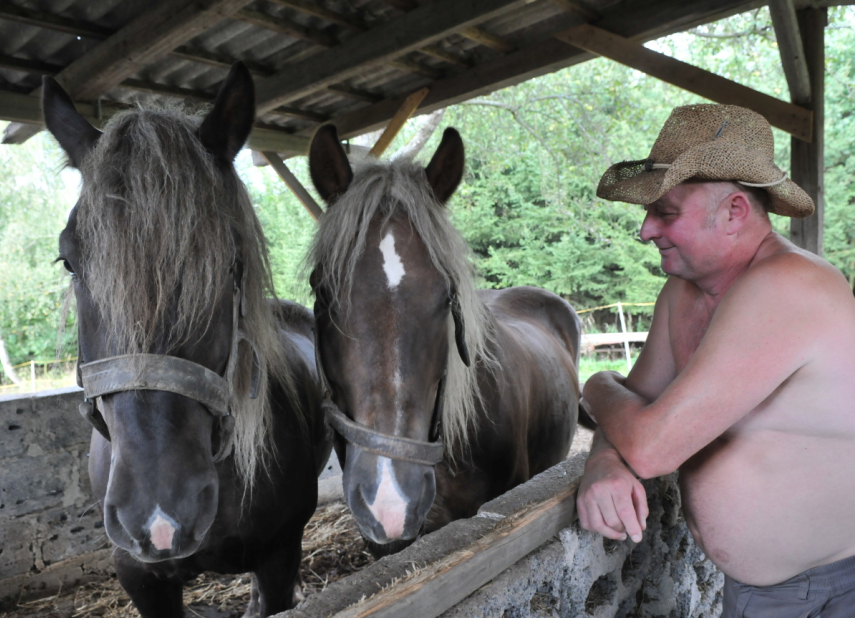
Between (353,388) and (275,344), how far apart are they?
0.41 meters

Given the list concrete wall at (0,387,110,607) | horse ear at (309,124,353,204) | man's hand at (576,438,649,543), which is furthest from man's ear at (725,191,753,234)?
concrete wall at (0,387,110,607)

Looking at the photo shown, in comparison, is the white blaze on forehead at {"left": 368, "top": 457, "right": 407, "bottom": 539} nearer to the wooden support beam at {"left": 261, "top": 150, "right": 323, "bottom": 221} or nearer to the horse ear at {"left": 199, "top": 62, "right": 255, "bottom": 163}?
the horse ear at {"left": 199, "top": 62, "right": 255, "bottom": 163}

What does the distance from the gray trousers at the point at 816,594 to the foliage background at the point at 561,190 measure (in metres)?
11.8

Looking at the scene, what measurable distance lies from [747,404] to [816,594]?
467 millimetres

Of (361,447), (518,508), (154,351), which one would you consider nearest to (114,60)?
(154,351)

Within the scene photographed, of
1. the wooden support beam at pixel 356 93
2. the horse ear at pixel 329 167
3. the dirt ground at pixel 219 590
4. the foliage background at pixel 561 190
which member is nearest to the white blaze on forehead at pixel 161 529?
the horse ear at pixel 329 167

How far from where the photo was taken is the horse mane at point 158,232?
4.18 feet

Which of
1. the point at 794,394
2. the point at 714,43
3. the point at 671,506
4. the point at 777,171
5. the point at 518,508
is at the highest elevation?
the point at 714,43

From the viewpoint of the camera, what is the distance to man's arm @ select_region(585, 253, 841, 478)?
1.19 meters

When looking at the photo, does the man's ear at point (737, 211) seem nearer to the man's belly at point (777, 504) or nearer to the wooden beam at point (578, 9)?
the man's belly at point (777, 504)

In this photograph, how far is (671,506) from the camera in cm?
180

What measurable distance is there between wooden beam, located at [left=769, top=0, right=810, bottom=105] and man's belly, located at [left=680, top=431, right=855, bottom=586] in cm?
299

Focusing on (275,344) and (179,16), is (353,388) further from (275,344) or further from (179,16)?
(179,16)

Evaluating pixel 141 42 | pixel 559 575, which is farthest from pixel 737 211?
pixel 141 42
